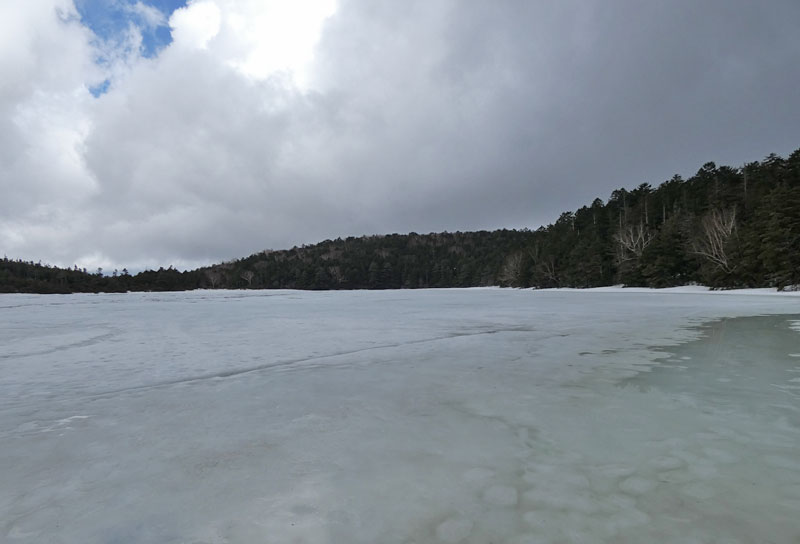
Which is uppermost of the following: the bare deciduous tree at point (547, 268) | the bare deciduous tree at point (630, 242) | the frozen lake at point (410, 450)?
the bare deciduous tree at point (630, 242)

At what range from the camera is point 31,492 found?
117 inches

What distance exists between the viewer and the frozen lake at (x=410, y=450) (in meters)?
2.47

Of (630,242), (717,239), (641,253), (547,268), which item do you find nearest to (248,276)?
(547,268)

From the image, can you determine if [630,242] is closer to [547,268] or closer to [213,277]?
[547,268]

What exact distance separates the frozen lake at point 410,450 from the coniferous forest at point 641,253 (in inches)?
1433

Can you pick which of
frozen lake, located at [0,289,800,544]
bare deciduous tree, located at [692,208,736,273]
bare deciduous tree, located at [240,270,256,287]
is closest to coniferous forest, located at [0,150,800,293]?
bare deciduous tree, located at [692,208,736,273]

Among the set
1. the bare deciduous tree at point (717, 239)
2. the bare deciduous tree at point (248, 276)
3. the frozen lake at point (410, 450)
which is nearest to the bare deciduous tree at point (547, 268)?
the bare deciduous tree at point (717, 239)

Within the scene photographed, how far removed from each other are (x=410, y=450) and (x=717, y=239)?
49313 millimetres

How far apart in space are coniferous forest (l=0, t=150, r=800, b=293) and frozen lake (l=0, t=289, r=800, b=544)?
36.4 meters

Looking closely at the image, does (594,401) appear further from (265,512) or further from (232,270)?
(232,270)

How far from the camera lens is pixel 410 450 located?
11.8 feet

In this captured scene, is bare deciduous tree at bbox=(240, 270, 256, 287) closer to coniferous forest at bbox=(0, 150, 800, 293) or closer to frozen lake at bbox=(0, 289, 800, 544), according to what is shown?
coniferous forest at bbox=(0, 150, 800, 293)

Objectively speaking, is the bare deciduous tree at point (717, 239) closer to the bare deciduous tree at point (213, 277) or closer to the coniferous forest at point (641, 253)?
the coniferous forest at point (641, 253)

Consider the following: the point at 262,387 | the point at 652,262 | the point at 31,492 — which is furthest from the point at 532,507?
the point at 652,262
